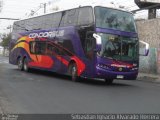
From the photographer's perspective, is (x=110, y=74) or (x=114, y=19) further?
(x=114, y=19)

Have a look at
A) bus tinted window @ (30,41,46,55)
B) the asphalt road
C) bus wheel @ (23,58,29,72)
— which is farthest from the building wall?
the asphalt road

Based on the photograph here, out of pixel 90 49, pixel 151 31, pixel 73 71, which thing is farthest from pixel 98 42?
pixel 151 31

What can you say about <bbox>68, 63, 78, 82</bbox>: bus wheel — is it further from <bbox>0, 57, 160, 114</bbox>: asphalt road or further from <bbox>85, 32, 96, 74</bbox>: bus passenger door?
<bbox>0, 57, 160, 114</bbox>: asphalt road

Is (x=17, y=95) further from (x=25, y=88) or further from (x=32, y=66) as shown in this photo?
(x=32, y=66)

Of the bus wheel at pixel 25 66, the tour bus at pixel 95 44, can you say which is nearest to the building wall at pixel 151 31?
the bus wheel at pixel 25 66

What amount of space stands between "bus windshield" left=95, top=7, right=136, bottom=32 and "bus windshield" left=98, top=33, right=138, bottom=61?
0.49m

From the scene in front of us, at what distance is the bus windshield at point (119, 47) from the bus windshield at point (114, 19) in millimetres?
493

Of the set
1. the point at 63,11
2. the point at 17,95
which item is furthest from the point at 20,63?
the point at 17,95

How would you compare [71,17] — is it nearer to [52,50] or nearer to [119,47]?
[52,50]

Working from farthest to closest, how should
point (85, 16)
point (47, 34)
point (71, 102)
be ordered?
point (47, 34) < point (85, 16) < point (71, 102)

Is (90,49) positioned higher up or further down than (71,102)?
higher up

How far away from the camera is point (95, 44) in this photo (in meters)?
20.1

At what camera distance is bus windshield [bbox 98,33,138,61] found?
20.2m

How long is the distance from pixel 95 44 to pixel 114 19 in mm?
1662
